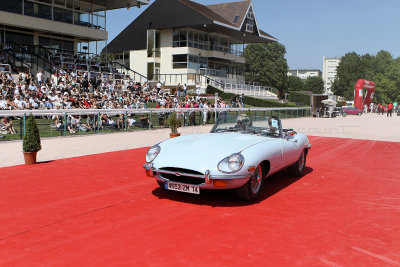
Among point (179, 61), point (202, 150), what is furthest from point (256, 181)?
point (179, 61)

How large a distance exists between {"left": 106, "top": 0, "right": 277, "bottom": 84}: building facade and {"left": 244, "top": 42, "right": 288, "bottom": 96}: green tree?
23560mm

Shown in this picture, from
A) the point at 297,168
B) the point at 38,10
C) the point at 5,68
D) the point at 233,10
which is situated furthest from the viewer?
the point at 233,10

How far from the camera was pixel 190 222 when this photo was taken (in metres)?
5.14

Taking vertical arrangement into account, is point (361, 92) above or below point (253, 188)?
above

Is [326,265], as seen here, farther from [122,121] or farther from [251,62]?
[251,62]

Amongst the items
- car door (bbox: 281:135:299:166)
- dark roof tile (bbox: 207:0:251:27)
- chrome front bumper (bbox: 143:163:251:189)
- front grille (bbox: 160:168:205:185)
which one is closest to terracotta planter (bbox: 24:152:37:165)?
front grille (bbox: 160:168:205:185)

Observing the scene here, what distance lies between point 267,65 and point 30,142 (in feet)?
243

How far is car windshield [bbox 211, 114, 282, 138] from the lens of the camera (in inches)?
293

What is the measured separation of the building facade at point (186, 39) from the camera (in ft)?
152

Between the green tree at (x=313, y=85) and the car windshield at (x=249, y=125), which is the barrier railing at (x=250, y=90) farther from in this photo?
the green tree at (x=313, y=85)

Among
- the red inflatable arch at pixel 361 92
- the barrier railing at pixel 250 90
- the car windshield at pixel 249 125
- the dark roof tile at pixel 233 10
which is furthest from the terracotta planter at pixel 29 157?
the red inflatable arch at pixel 361 92

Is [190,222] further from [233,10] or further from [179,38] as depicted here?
[233,10]

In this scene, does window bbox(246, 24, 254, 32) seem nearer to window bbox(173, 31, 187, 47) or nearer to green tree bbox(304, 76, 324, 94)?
window bbox(173, 31, 187, 47)

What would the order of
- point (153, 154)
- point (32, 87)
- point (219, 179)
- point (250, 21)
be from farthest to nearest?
point (250, 21)
point (32, 87)
point (153, 154)
point (219, 179)
